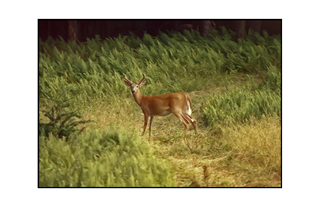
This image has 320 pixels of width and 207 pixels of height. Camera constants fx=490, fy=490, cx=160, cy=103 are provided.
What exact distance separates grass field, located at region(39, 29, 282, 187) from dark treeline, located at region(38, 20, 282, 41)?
39 cm

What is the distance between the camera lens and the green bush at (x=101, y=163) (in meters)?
7.21

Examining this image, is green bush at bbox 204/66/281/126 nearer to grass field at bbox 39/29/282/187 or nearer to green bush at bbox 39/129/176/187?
grass field at bbox 39/29/282/187

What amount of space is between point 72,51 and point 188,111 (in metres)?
4.37

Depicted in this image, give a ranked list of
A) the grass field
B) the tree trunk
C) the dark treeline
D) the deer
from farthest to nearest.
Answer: the tree trunk
the dark treeline
the deer
the grass field

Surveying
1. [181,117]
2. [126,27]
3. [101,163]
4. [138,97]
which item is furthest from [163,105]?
[126,27]

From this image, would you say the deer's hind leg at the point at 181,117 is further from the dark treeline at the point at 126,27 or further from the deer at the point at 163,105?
the dark treeline at the point at 126,27

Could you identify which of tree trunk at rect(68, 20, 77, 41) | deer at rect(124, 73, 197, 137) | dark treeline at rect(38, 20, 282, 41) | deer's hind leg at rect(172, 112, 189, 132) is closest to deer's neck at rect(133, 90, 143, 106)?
deer at rect(124, 73, 197, 137)

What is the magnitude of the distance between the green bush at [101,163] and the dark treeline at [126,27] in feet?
8.59

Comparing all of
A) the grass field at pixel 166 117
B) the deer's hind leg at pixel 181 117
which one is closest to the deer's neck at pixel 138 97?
the grass field at pixel 166 117

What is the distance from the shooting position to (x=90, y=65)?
1188cm

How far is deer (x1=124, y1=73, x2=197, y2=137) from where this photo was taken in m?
9.48

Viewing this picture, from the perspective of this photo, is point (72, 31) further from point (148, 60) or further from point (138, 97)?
point (138, 97)

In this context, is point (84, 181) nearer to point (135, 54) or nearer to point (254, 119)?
point (254, 119)

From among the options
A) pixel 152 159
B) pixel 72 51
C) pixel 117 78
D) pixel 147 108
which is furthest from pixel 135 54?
pixel 152 159
